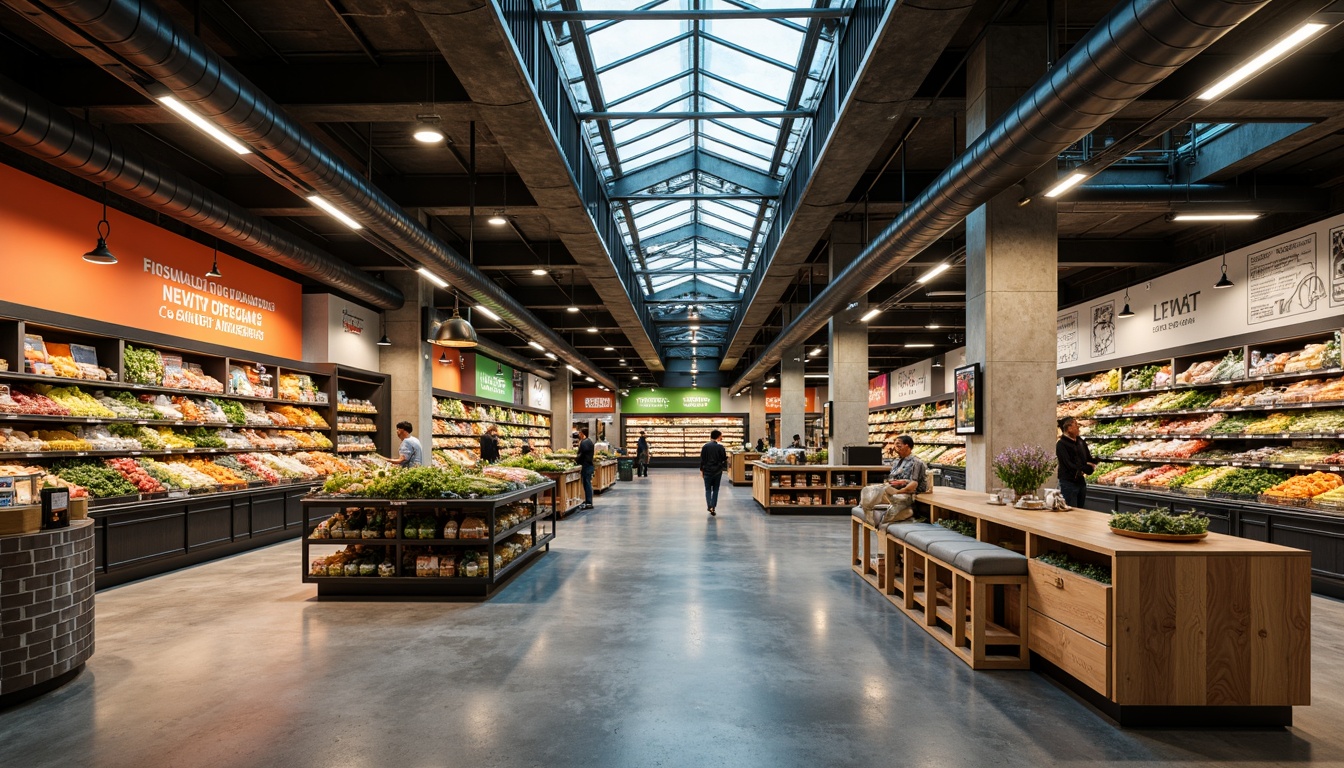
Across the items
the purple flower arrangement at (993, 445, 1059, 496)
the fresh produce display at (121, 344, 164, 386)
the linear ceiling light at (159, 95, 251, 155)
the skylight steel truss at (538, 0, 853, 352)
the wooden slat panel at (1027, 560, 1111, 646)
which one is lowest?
the wooden slat panel at (1027, 560, 1111, 646)

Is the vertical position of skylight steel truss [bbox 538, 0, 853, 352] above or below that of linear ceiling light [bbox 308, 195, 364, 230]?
above

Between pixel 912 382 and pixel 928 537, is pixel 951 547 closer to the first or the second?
→ pixel 928 537

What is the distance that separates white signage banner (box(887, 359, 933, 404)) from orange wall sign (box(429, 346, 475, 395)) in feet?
45.6

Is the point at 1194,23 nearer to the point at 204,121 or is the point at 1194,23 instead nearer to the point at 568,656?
the point at 568,656

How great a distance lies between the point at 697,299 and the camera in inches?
802

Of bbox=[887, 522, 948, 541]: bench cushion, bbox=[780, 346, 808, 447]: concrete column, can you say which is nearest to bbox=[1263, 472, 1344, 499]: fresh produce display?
bbox=[887, 522, 948, 541]: bench cushion

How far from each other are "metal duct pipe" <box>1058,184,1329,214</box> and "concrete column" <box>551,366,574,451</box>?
2289 centimetres

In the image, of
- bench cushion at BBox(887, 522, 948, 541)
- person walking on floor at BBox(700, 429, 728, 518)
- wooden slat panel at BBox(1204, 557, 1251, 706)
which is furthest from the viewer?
person walking on floor at BBox(700, 429, 728, 518)

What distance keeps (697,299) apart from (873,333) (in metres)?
5.70

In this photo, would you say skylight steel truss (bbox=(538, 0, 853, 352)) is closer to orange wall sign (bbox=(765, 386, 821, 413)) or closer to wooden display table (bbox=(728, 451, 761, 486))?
wooden display table (bbox=(728, 451, 761, 486))

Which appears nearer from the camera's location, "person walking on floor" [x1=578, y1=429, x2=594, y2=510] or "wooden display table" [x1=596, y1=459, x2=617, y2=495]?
"person walking on floor" [x1=578, y1=429, x2=594, y2=510]

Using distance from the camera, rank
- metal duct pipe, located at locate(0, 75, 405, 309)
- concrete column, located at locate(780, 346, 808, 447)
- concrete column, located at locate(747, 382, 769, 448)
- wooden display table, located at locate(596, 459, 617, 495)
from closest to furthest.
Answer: metal duct pipe, located at locate(0, 75, 405, 309) → wooden display table, located at locate(596, 459, 617, 495) → concrete column, located at locate(780, 346, 808, 447) → concrete column, located at locate(747, 382, 769, 448)

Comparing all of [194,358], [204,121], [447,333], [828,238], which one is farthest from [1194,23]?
[194,358]

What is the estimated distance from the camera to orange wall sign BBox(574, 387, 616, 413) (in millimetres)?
34188
